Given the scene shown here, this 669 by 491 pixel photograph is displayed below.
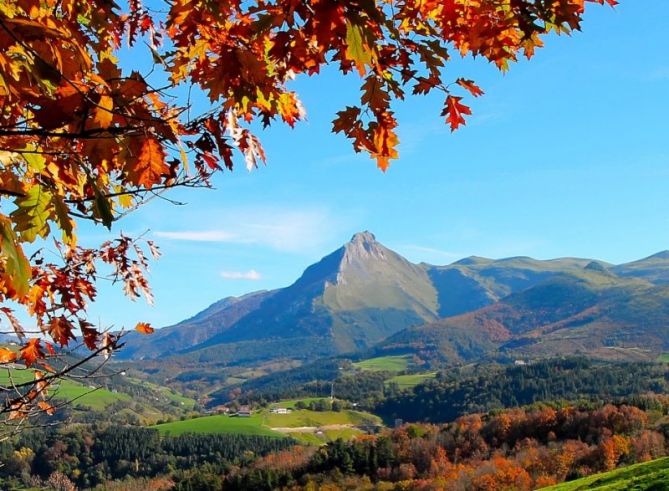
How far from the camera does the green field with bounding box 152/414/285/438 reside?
13569 cm

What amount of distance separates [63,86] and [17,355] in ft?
11.9

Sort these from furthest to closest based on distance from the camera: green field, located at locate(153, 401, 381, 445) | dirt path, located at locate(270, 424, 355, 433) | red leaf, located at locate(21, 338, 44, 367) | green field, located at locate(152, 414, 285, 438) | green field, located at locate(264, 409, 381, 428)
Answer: green field, located at locate(264, 409, 381, 428), dirt path, located at locate(270, 424, 355, 433), green field, located at locate(153, 401, 381, 445), green field, located at locate(152, 414, 285, 438), red leaf, located at locate(21, 338, 44, 367)

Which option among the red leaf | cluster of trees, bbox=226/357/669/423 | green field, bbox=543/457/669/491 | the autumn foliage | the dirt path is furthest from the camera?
cluster of trees, bbox=226/357/669/423

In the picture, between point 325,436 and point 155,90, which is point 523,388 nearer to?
point 325,436

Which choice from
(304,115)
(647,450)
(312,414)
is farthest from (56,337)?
(312,414)

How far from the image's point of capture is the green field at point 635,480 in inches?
644

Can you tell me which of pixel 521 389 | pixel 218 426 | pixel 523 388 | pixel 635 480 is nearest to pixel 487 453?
pixel 635 480

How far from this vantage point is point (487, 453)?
234 ft

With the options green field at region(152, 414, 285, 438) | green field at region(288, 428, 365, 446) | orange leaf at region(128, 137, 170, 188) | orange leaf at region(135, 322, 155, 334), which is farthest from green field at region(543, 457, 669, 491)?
green field at region(152, 414, 285, 438)

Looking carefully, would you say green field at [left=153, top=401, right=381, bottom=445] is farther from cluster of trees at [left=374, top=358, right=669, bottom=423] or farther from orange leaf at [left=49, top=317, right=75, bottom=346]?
orange leaf at [left=49, top=317, right=75, bottom=346]

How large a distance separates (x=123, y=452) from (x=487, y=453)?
8466 cm

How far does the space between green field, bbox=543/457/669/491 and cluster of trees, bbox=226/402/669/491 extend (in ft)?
85.4

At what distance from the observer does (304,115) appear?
4.06 metres

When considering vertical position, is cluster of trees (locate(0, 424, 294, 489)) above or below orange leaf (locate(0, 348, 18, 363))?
below
